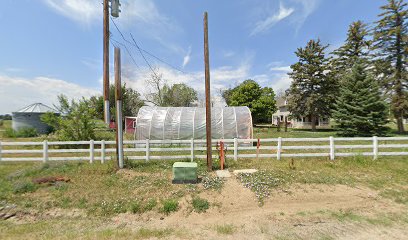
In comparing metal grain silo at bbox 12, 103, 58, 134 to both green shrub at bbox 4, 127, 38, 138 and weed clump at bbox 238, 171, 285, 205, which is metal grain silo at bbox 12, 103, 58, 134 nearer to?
green shrub at bbox 4, 127, 38, 138

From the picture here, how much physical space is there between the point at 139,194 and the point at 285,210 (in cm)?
422

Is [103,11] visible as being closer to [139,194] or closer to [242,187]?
[139,194]

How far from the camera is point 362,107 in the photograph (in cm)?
2055

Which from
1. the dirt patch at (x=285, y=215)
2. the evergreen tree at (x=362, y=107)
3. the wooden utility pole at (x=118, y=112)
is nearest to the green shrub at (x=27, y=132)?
the wooden utility pole at (x=118, y=112)

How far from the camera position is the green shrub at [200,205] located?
566cm

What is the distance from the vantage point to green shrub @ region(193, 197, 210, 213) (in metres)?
5.66

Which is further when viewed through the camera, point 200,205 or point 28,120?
point 28,120

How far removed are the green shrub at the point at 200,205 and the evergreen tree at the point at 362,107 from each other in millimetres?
20863

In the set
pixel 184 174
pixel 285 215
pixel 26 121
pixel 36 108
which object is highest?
pixel 36 108

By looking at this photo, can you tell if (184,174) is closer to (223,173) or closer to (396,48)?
(223,173)

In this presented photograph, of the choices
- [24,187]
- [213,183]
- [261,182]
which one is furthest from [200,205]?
[24,187]

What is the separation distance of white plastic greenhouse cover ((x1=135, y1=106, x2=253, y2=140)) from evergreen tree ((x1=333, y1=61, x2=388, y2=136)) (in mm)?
13098

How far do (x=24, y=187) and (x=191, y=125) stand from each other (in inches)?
378

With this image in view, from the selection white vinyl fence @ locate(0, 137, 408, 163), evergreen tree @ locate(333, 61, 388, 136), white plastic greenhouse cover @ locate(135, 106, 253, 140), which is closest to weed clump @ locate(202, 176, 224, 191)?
white vinyl fence @ locate(0, 137, 408, 163)
